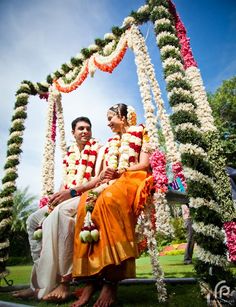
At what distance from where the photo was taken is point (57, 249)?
3549 mm

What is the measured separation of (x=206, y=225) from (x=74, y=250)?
4.95 ft

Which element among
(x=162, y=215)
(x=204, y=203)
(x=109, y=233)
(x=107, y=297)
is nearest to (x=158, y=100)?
(x=162, y=215)

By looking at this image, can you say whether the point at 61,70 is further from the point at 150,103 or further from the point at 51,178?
the point at 150,103

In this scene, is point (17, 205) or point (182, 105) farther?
point (17, 205)

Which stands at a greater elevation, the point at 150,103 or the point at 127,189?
the point at 150,103

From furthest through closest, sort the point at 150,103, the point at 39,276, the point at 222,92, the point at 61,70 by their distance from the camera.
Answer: the point at 222,92, the point at 61,70, the point at 150,103, the point at 39,276

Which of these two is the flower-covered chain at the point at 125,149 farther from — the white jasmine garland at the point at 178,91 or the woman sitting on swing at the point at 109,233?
the white jasmine garland at the point at 178,91

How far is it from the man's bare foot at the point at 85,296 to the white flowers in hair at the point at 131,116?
7.85 feet

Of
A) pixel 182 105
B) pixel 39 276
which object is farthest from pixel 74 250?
pixel 182 105

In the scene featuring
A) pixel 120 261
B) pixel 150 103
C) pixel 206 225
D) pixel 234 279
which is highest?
pixel 150 103

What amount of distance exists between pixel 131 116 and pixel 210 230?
213 cm

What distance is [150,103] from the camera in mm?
4820

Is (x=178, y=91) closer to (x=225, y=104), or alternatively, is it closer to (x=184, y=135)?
(x=184, y=135)

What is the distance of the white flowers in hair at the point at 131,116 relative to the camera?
4.62 meters
